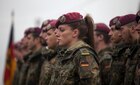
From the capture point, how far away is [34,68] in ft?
29.8

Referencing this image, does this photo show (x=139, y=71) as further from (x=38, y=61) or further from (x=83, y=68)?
(x=38, y=61)

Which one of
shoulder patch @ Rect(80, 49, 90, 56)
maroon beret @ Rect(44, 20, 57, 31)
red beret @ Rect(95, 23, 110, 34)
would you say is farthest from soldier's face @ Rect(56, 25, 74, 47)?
red beret @ Rect(95, 23, 110, 34)

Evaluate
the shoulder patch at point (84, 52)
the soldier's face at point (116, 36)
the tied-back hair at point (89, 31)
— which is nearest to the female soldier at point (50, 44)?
the soldier's face at point (116, 36)

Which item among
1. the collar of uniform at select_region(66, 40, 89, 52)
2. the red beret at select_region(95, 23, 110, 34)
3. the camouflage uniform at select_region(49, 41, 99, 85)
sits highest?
the collar of uniform at select_region(66, 40, 89, 52)

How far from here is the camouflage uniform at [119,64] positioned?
645cm

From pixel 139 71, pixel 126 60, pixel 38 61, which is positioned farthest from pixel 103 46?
pixel 139 71

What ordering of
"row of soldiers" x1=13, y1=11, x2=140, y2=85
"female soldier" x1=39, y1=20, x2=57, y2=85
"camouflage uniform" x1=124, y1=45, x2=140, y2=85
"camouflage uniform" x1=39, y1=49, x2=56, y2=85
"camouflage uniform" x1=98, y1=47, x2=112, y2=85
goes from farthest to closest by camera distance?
"female soldier" x1=39, y1=20, x2=57, y2=85 → "camouflage uniform" x1=39, y1=49, x2=56, y2=85 → "camouflage uniform" x1=98, y1=47, x2=112, y2=85 → "camouflage uniform" x1=124, y1=45, x2=140, y2=85 → "row of soldiers" x1=13, y1=11, x2=140, y2=85

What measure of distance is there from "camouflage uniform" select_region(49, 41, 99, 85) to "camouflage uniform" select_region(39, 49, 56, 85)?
3.63 feet

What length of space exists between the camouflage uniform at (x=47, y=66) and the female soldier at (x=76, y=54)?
93 centimetres

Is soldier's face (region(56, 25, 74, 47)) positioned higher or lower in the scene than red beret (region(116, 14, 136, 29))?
lower

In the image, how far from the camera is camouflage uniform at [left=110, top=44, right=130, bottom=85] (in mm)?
6453

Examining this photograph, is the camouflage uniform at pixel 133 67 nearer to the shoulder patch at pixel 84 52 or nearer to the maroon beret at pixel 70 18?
the shoulder patch at pixel 84 52

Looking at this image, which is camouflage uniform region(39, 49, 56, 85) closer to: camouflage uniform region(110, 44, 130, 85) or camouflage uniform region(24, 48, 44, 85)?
camouflage uniform region(24, 48, 44, 85)

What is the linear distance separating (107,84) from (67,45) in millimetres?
1139
